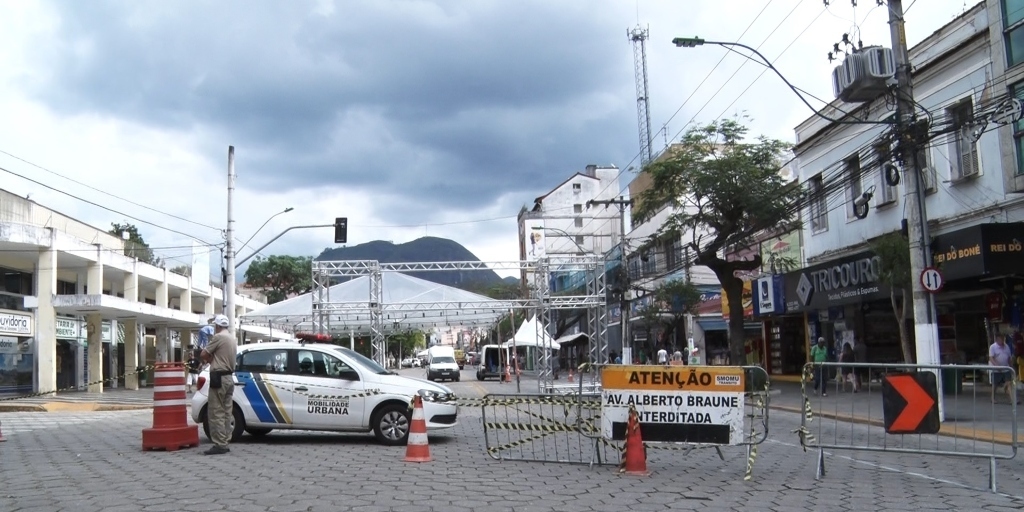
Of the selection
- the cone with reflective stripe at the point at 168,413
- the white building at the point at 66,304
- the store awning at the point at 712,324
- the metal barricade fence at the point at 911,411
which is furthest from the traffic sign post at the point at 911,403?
the store awning at the point at 712,324

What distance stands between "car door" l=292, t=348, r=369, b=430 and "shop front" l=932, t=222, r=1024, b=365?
540 inches

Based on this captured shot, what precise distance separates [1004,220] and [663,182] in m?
9.41

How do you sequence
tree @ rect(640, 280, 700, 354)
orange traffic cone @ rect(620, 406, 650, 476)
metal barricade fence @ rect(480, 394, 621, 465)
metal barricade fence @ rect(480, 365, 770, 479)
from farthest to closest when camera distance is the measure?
1. tree @ rect(640, 280, 700, 354)
2. metal barricade fence @ rect(480, 394, 621, 465)
3. metal barricade fence @ rect(480, 365, 770, 479)
4. orange traffic cone @ rect(620, 406, 650, 476)

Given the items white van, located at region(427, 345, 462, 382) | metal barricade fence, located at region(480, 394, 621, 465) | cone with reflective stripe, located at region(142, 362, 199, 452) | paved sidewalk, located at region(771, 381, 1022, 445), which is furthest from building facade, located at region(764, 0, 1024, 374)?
white van, located at region(427, 345, 462, 382)

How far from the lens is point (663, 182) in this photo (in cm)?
2630

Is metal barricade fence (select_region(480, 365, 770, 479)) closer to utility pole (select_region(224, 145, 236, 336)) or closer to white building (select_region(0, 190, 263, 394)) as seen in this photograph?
utility pole (select_region(224, 145, 236, 336))

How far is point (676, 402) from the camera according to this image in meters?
10.2

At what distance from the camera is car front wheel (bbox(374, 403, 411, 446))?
12914mm

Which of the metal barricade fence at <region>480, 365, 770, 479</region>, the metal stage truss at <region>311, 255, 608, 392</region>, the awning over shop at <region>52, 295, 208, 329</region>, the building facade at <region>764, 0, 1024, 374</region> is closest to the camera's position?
the metal barricade fence at <region>480, 365, 770, 479</region>

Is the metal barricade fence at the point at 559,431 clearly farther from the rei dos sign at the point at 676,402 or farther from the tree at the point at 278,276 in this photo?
the tree at the point at 278,276

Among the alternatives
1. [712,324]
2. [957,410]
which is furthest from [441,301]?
[957,410]

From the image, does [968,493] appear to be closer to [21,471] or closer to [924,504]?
[924,504]

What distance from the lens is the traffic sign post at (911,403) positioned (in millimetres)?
9547

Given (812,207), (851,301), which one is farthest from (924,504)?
(812,207)
